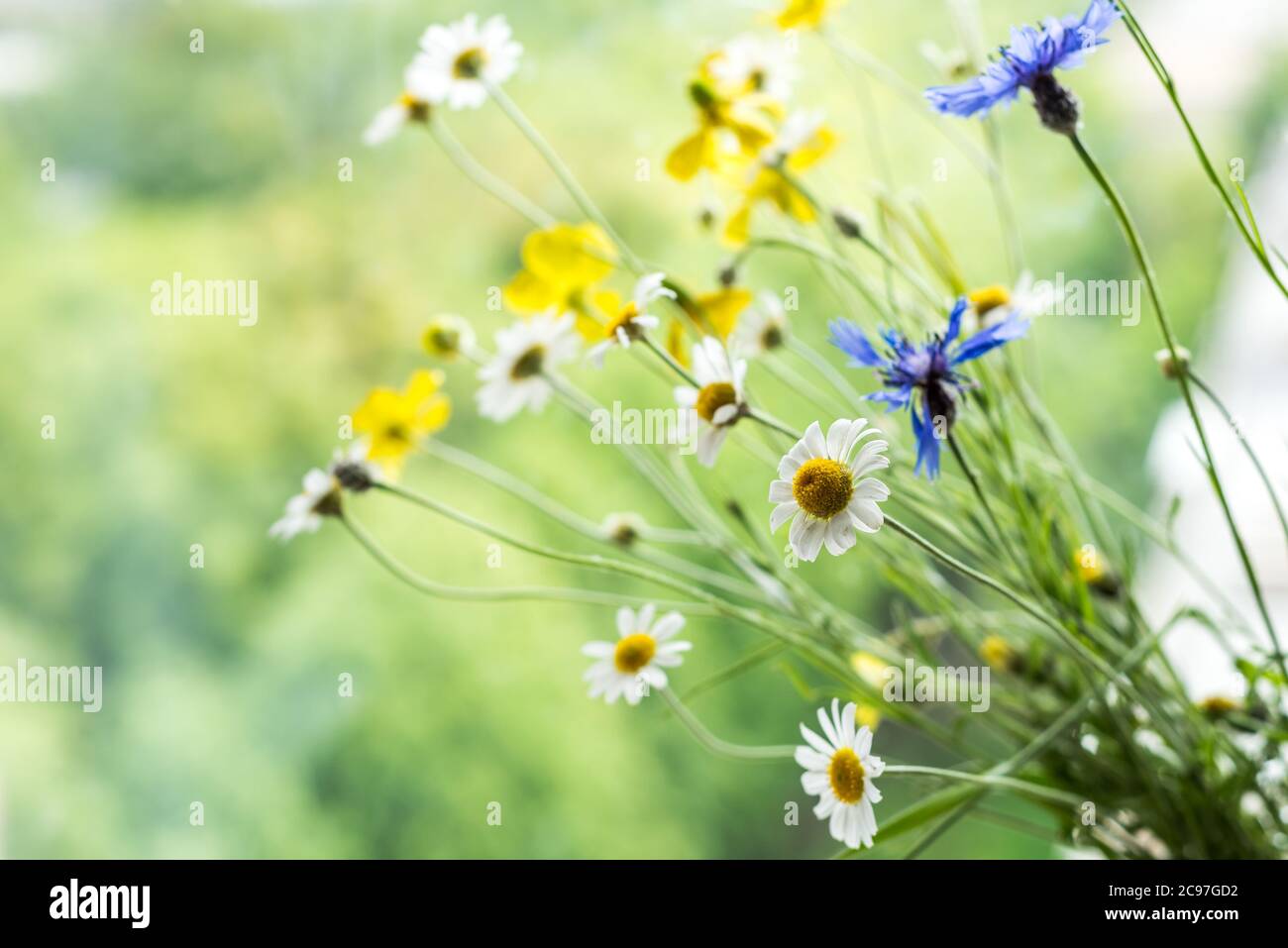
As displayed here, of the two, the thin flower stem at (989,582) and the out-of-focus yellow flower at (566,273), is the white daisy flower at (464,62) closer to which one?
the out-of-focus yellow flower at (566,273)

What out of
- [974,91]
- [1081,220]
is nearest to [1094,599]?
[974,91]

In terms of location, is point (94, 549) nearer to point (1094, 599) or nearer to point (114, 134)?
point (114, 134)

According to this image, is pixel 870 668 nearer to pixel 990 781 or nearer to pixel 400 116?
pixel 990 781

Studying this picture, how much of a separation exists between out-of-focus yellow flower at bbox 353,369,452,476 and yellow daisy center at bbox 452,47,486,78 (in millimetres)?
114

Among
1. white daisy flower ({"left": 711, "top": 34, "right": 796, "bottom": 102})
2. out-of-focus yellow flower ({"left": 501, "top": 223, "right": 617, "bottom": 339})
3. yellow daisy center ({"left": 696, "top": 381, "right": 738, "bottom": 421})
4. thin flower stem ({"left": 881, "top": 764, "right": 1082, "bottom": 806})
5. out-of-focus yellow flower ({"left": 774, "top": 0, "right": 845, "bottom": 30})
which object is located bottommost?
thin flower stem ({"left": 881, "top": 764, "right": 1082, "bottom": 806})

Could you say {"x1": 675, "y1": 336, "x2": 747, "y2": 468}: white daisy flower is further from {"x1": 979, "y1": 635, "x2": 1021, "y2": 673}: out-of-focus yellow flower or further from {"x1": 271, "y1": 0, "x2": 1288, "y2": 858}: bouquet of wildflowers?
{"x1": 979, "y1": 635, "x2": 1021, "y2": 673}: out-of-focus yellow flower

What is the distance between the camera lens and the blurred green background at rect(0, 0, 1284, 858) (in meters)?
1.54

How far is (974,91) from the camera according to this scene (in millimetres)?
289

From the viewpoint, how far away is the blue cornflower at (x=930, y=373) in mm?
273

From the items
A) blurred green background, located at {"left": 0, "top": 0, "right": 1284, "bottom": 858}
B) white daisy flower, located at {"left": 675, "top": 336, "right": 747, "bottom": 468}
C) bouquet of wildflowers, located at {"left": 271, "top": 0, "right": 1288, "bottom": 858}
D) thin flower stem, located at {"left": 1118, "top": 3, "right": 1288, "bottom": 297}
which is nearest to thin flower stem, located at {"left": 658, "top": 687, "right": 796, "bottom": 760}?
bouquet of wildflowers, located at {"left": 271, "top": 0, "right": 1288, "bottom": 858}

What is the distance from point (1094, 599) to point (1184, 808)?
0.08m

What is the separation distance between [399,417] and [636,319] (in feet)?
0.46

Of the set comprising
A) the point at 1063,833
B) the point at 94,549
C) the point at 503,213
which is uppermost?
the point at 503,213

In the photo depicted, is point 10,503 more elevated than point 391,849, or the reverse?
point 10,503
